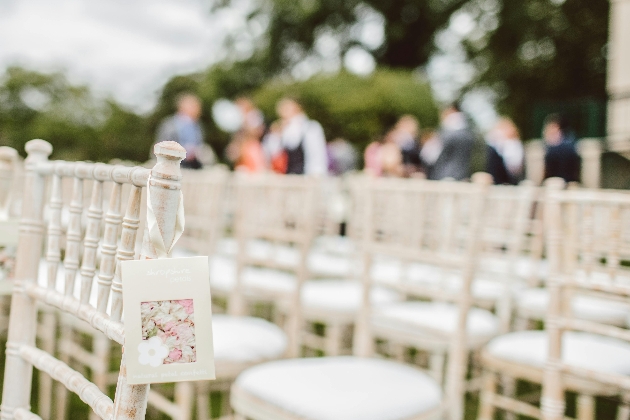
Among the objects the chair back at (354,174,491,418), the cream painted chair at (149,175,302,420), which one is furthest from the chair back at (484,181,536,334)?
the cream painted chair at (149,175,302,420)

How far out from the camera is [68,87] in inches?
664

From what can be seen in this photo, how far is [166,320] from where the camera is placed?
0.66 meters

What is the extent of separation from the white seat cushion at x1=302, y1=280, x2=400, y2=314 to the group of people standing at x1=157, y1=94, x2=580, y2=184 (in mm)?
1954

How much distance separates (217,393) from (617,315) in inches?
68.9

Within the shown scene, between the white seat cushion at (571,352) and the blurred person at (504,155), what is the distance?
3.71 meters

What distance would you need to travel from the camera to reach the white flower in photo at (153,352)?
667mm

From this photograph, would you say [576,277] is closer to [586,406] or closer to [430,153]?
[586,406]

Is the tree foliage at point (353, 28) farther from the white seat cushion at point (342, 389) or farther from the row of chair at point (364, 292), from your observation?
the white seat cushion at point (342, 389)

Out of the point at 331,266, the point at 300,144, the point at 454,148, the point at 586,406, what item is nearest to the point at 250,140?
the point at 300,144

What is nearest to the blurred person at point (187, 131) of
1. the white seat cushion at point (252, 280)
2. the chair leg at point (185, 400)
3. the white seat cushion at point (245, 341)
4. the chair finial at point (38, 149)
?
the white seat cushion at point (252, 280)

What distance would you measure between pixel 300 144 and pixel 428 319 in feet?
10.2

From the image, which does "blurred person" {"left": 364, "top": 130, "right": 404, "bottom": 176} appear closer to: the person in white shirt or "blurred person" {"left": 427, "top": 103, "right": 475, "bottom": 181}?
"blurred person" {"left": 427, "top": 103, "right": 475, "bottom": 181}

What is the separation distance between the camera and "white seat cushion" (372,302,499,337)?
1.83m

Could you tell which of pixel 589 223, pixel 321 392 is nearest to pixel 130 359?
pixel 321 392
